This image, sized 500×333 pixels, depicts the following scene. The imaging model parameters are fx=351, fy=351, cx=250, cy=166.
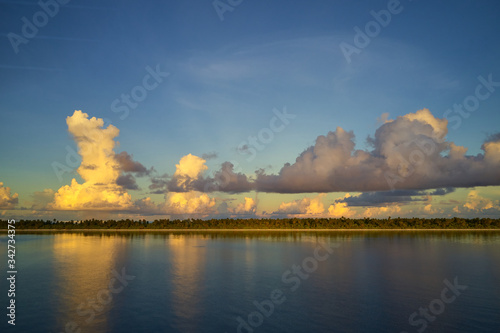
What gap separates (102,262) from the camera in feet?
301

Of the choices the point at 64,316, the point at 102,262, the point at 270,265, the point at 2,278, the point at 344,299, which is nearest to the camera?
the point at 64,316

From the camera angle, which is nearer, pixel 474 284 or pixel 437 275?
pixel 474 284

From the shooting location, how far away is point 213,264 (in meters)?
87.1

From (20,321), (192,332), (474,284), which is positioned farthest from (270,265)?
(20,321)

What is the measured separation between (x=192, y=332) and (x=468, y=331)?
29516 millimetres

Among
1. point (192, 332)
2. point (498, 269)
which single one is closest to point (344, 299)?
point (192, 332)

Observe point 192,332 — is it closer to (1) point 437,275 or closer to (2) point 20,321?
(2) point 20,321

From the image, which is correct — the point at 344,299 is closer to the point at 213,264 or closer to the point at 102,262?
the point at 213,264

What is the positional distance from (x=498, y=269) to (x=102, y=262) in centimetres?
9506

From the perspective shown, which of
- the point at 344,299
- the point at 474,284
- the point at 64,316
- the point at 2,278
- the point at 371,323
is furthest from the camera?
the point at 2,278

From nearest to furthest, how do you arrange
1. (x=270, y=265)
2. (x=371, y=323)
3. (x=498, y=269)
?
(x=371, y=323), (x=498, y=269), (x=270, y=265)

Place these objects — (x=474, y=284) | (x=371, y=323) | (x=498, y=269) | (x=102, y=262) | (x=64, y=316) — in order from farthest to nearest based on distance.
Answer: (x=102, y=262) < (x=498, y=269) < (x=474, y=284) < (x=64, y=316) < (x=371, y=323)

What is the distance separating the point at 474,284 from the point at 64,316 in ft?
214

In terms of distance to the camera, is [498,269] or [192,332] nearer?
[192,332]
